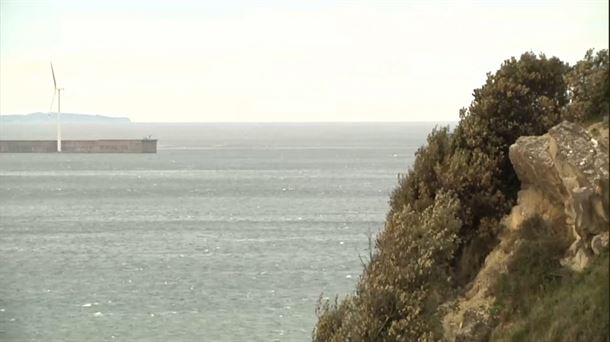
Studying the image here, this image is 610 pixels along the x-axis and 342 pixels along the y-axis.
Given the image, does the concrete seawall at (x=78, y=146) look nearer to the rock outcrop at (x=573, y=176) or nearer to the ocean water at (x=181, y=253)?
the ocean water at (x=181, y=253)

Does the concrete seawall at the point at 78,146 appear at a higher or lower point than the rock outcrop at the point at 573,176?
lower

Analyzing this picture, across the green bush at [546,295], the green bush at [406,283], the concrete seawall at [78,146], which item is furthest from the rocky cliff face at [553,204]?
the concrete seawall at [78,146]

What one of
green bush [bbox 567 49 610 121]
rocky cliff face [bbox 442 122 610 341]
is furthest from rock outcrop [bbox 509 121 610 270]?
green bush [bbox 567 49 610 121]

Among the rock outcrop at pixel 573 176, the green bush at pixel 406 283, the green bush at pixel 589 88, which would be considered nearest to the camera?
the rock outcrop at pixel 573 176

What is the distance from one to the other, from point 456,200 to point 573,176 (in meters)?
2.98

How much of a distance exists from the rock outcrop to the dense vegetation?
0.93 metres

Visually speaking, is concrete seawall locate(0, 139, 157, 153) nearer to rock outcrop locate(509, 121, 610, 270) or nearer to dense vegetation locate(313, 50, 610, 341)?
dense vegetation locate(313, 50, 610, 341)

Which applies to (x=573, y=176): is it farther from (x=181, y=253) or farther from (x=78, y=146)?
(x=78, y=146)

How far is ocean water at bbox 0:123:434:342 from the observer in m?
35.9

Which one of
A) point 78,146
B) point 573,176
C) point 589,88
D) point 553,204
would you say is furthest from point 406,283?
point 78,146

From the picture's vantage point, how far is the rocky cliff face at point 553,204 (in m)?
12.1

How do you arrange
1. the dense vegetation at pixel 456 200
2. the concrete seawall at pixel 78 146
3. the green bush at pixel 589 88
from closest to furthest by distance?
the green bush at pixel 589 88 → the dense vegetation at pixel 456 200 → the concrete seawall at pixel 78 146

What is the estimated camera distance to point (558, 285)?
13508mm

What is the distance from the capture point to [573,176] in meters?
12.8
